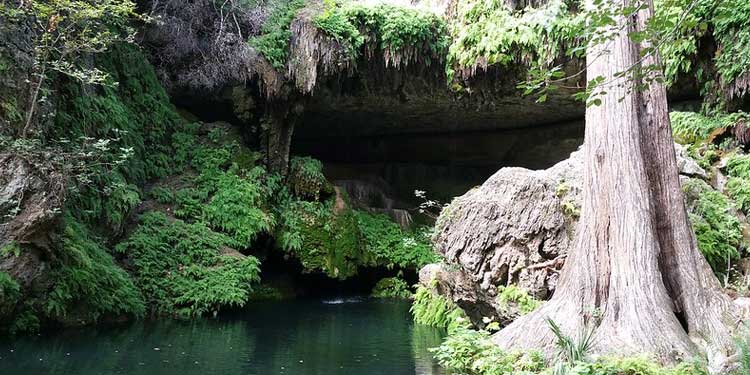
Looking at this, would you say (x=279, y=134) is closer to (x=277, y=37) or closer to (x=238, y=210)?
(x=277, y=37)

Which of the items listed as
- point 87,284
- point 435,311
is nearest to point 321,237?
point 435,311

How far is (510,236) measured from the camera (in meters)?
7.87

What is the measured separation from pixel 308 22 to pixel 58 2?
6.42 m

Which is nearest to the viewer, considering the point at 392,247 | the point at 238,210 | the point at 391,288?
the point at 238,210

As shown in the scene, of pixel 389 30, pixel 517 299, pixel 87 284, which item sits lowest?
pixel 517 299

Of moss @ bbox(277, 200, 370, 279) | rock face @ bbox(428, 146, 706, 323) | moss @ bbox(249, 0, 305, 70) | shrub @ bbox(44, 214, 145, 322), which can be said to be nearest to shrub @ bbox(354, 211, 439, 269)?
moss @ bbox(277, 200, 370, 279)

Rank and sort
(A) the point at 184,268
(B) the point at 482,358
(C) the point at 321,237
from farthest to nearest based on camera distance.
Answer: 1. (C) the point at 321,237
2. (A) the point at 184,268
3. (B) the point at 482,358

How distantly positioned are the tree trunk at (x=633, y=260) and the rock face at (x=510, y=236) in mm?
901

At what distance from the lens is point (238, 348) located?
8453 mm

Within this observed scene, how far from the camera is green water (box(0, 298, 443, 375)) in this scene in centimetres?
705

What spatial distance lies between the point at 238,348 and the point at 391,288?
27.2 ft

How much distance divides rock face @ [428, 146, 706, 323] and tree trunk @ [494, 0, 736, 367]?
2.96 feet

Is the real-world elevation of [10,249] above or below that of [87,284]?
above

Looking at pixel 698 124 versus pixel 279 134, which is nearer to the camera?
pixel 698 124
